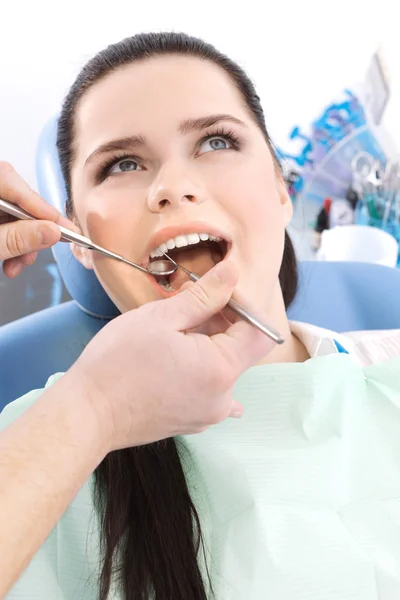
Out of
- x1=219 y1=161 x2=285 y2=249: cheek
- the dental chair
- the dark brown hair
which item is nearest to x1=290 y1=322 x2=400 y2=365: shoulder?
the dental chair

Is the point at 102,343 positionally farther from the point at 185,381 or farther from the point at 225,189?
the point at 225,189

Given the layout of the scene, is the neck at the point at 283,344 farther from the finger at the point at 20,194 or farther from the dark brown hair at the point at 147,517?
the finger at the point at 20,194

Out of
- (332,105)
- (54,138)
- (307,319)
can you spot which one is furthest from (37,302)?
(332,105)

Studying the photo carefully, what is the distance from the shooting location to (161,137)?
32.4 inches

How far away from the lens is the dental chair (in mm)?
1166

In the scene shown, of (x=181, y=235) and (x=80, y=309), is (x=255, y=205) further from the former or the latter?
(x=80, y=309)

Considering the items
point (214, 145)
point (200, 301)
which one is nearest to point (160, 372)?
point (200, 301)

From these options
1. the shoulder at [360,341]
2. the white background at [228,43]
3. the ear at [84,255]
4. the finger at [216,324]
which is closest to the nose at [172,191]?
the finger at [216,324]

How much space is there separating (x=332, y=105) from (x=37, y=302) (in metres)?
1.51

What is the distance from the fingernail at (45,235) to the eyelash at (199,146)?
0.24 m

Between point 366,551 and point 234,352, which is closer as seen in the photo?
point 234,352

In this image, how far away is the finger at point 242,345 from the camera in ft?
1.88

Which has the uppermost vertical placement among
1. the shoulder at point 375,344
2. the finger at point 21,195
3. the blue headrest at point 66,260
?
the finger at point 21,195

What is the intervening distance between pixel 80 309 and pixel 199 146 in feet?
1.91
